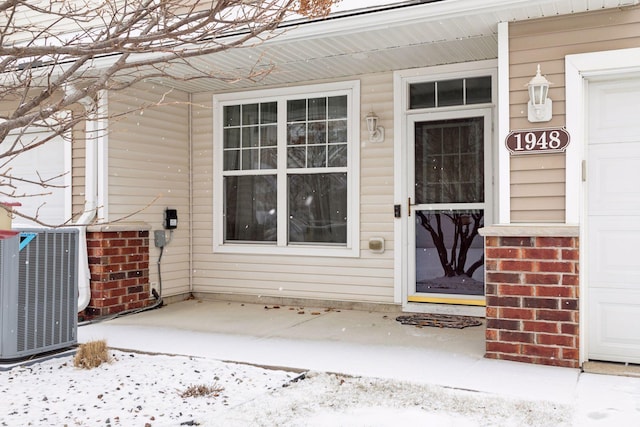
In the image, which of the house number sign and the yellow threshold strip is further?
the yellow threshold strip

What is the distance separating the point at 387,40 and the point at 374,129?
4.41 ft

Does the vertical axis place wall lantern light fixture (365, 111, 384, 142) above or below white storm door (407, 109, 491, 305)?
above

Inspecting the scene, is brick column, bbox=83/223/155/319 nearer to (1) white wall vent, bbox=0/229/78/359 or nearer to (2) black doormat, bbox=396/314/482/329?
(1) white wall vent, bbox=0/229/78/359

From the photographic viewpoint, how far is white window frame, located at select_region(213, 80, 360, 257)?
255 inches

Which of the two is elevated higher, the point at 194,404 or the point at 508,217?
the point at 508,217

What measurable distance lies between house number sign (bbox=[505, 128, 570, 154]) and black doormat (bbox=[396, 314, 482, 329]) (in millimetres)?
1905

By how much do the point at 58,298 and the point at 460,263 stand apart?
3736mm

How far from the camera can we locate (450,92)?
6.10m

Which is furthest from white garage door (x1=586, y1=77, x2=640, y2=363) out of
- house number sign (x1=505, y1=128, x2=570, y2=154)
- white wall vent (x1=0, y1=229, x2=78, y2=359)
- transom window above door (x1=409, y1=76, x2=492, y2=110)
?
white wall vent (x1=0, y1=229, x2=78, y2=359)

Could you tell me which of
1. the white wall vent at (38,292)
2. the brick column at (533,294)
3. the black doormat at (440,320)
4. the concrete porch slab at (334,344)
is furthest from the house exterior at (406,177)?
the white wall vent at (38,292)

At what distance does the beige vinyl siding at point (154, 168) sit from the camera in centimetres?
639

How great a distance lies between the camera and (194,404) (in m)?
3.41

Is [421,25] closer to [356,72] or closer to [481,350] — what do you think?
[356,72]

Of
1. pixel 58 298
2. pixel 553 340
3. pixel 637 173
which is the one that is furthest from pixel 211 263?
pixel 637 173
